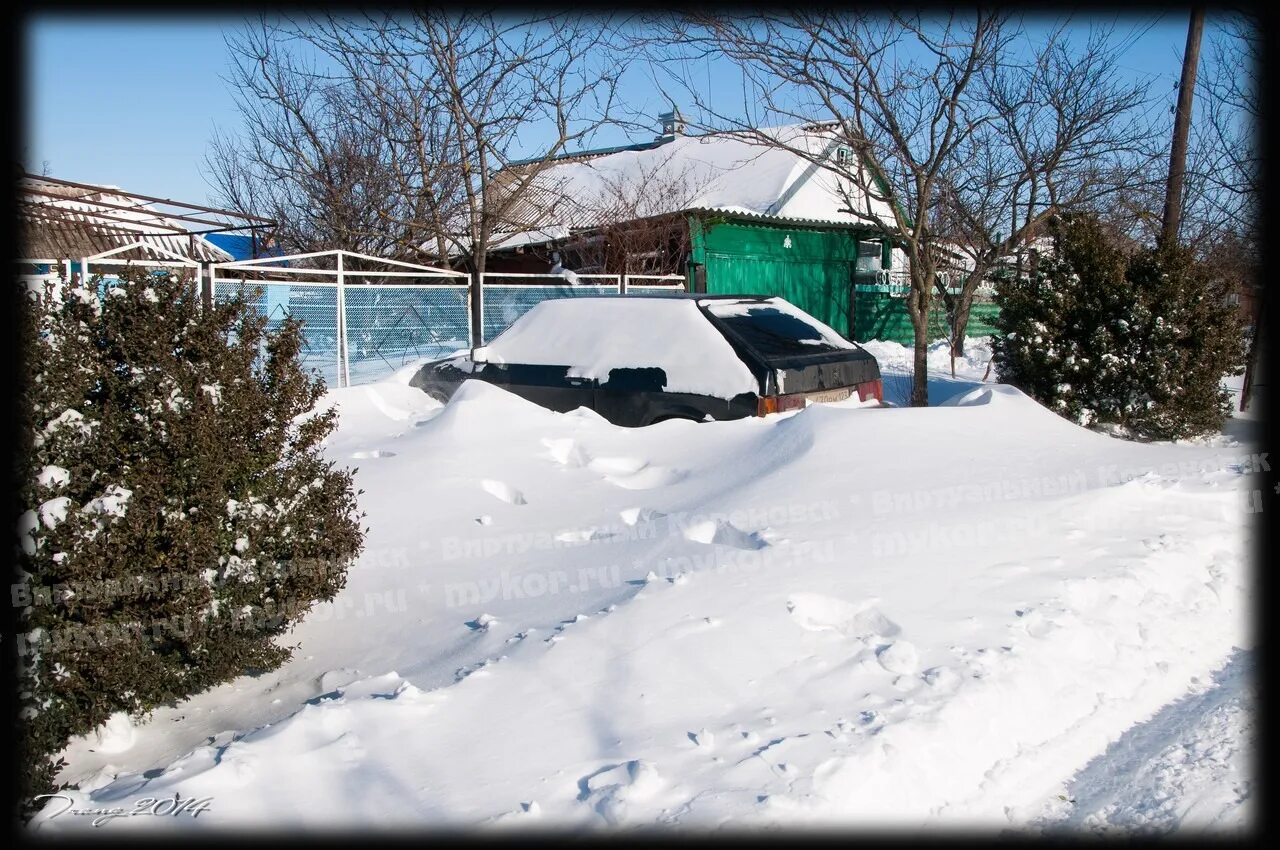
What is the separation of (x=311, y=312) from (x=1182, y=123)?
34.3 feet

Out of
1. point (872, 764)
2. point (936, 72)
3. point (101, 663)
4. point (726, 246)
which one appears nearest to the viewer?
point (872, 764)

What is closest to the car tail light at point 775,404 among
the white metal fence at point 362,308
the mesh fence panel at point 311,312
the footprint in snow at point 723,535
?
the footprint in snow at point 723,535

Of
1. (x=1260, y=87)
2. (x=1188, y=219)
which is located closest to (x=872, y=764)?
(x=1260, y=87)

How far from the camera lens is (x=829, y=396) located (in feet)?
24.5

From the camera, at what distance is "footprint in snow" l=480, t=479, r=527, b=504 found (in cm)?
607

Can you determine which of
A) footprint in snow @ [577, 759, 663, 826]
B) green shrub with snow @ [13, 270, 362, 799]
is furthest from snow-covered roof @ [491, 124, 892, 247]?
footprint in snow @ [577, 759, 663, 826]

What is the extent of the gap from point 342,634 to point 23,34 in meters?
3.31

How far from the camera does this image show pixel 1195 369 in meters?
9.02

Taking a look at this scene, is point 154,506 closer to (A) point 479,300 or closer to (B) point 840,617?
(B) point 840,617

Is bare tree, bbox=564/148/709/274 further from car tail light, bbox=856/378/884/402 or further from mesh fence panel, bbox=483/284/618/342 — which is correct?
car tail light, bbox=856/378/884/402

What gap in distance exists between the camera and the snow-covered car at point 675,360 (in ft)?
23.3

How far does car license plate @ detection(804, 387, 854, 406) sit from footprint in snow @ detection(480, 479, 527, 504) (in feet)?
7.66

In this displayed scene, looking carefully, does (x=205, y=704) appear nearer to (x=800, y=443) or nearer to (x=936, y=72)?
(x=800, y=443)

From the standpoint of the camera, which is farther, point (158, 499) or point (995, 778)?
point (158, 499)
